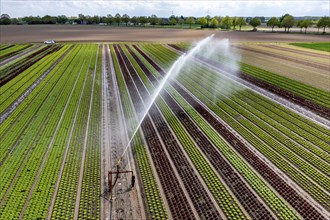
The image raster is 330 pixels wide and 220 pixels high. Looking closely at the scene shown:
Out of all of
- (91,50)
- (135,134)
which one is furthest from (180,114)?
(91,50)

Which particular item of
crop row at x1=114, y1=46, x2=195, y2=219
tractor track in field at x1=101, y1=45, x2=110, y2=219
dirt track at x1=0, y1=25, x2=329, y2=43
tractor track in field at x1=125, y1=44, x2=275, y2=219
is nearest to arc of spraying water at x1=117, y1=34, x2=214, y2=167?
crop row at x1=114, y1=46, x2=195, y2=219

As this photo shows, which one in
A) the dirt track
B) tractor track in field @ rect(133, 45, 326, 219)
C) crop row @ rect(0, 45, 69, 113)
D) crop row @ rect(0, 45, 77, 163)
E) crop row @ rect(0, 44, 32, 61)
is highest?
the dirt track

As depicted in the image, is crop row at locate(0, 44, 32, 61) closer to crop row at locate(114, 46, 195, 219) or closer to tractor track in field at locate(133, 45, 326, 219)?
Result: crop row at locate(114, 46, 195, 219)

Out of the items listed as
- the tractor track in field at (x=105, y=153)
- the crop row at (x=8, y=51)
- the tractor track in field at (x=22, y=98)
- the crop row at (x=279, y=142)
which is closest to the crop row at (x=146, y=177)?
the tractor track in field at (x=105, y=153)

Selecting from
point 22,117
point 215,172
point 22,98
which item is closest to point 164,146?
point 215,172

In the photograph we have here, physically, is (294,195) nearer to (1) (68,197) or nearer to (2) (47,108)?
(1) (68,197)

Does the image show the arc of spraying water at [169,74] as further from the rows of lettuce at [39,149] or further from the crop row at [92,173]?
the rows of lettuce at [39,149]

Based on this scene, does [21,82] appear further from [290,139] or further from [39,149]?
[290,139]
